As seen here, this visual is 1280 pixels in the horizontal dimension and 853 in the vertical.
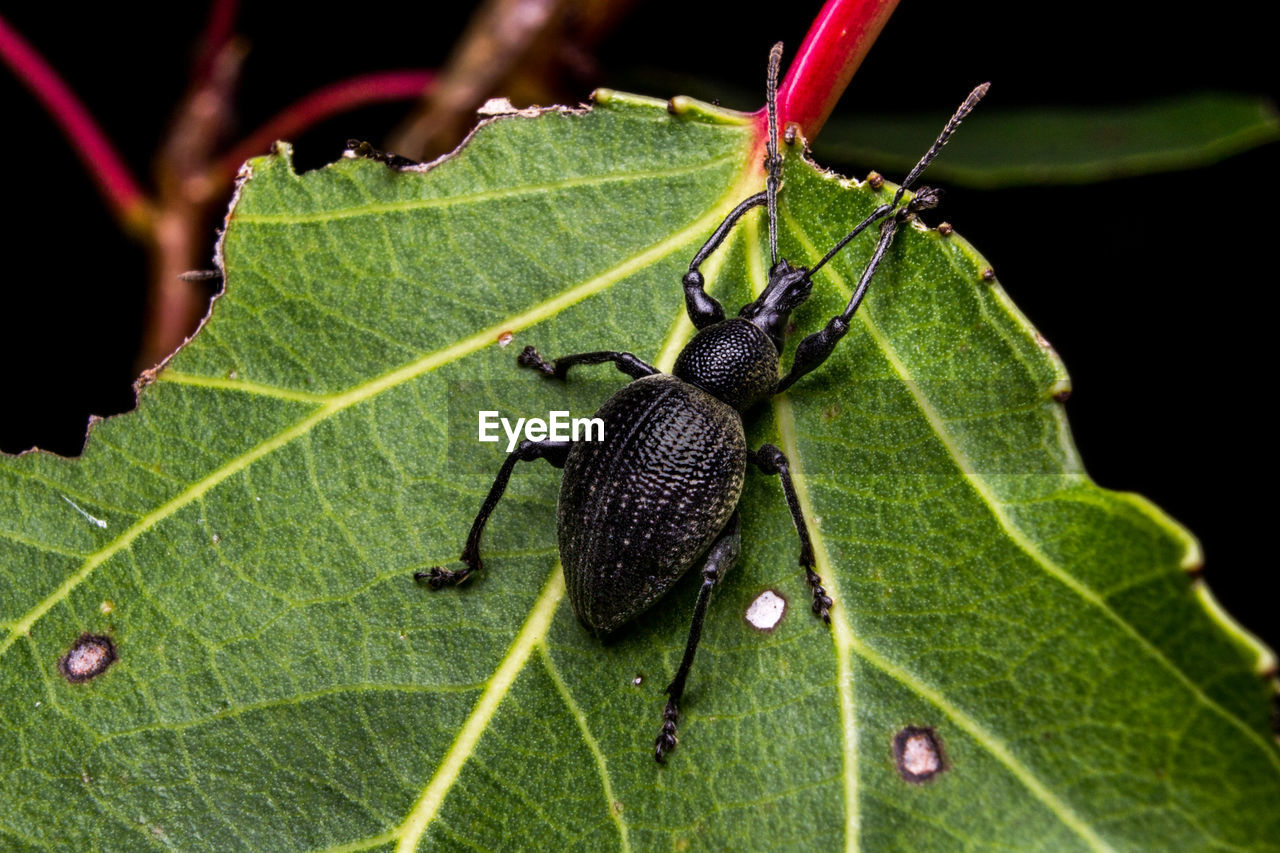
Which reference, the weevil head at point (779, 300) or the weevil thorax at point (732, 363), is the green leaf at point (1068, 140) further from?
the weevil thorax at point (732, 363)

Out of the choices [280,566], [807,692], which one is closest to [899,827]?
[807,692]

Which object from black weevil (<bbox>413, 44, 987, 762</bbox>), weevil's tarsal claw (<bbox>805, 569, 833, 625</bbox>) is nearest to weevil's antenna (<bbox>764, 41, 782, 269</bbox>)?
black weevil (<bbox>413, 44, 987, 762</bbox>)

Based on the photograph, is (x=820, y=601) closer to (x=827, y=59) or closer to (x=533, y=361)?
(x=533, y=361)

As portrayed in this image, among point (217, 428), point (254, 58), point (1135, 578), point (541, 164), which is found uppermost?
point (254, 58)

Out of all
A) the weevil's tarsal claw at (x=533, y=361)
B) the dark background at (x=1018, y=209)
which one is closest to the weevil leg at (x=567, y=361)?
the weevil's tarsal claw at (x=533, y=361)

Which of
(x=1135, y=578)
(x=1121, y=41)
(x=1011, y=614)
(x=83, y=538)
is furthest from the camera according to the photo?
(x=1121, y=41)

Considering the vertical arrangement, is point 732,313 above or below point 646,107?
below

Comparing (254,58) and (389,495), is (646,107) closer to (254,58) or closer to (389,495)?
(389,495)

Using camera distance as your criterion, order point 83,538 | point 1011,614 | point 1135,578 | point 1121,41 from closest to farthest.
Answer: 1. point 1135,578
2. point 1011,614
3. point 83,538
4. point 1121,41
